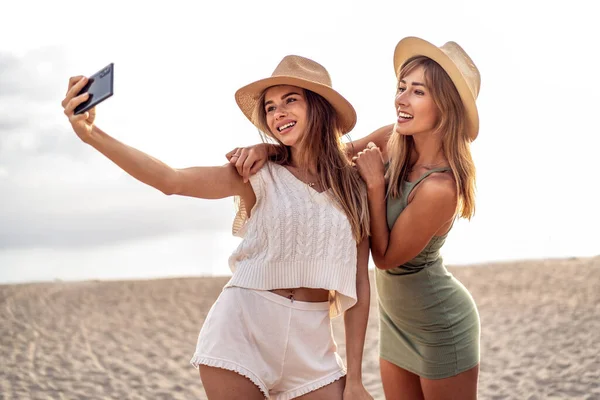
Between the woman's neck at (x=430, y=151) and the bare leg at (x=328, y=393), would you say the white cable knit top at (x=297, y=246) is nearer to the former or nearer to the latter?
the bare leg at (x=328, y=393)

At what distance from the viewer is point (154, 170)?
8.57 ft

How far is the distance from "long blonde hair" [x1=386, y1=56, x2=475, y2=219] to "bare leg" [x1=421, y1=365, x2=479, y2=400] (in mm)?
741

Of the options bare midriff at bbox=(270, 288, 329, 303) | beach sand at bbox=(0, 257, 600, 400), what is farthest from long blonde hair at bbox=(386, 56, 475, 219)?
beach sand at bbox=(0, 257, 600, 400)

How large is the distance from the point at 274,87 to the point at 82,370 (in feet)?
27.4

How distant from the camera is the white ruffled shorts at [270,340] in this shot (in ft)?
8.79

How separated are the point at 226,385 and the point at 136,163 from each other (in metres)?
0.84

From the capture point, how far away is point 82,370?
10.4 meters

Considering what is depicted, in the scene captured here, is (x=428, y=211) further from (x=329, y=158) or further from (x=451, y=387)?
(x=451, y=387)

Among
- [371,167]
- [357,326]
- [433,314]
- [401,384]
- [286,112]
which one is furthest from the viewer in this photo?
[401,384]

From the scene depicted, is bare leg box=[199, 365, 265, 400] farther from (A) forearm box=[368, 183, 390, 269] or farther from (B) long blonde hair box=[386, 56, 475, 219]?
(B) long blonde hair box=[386, 56, 475, 219]

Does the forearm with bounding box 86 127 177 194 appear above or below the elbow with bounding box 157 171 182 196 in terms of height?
above

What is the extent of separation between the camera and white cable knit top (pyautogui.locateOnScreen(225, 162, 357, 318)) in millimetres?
2740

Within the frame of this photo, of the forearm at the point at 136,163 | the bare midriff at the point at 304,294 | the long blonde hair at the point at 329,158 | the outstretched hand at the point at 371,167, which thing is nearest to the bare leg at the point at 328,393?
the bare midriff at the point at 304,294

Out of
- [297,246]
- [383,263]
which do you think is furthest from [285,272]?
[383,263]
